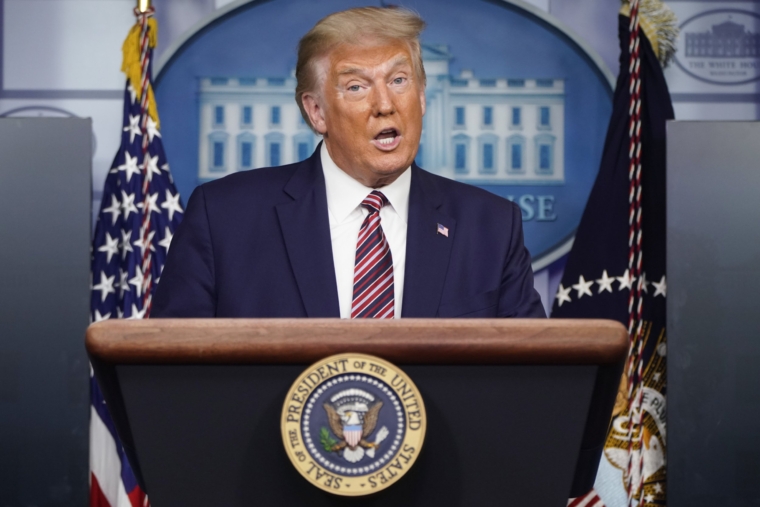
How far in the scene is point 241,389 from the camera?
0.90 m

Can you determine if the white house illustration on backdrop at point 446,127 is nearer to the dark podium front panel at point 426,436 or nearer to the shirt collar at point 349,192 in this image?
the shirt collar at point 349,192

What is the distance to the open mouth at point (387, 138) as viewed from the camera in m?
1.70

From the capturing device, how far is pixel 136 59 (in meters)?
2.91

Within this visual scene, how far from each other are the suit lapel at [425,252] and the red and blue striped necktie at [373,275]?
0.11 ft

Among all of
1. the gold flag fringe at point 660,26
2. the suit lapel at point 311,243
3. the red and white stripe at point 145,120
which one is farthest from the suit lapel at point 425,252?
the gold flag fringe at point 660,26

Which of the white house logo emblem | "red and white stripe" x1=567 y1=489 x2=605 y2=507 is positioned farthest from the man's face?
the white house logo emblem

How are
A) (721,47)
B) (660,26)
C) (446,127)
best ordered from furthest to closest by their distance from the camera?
(721,47) < (446,127) < (660,26)

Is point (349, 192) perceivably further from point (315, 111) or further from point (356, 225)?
point (315, 111)

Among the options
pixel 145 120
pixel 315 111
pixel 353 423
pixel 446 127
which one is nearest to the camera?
pixel 353 423

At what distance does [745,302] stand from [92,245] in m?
2.06

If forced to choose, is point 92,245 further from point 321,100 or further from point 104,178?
point 321,100

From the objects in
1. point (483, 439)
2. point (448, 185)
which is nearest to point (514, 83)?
point (448, 185)

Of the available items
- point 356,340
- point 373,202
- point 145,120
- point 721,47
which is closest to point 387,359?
point 356,340

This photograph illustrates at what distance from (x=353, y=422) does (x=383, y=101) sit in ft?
3.17
